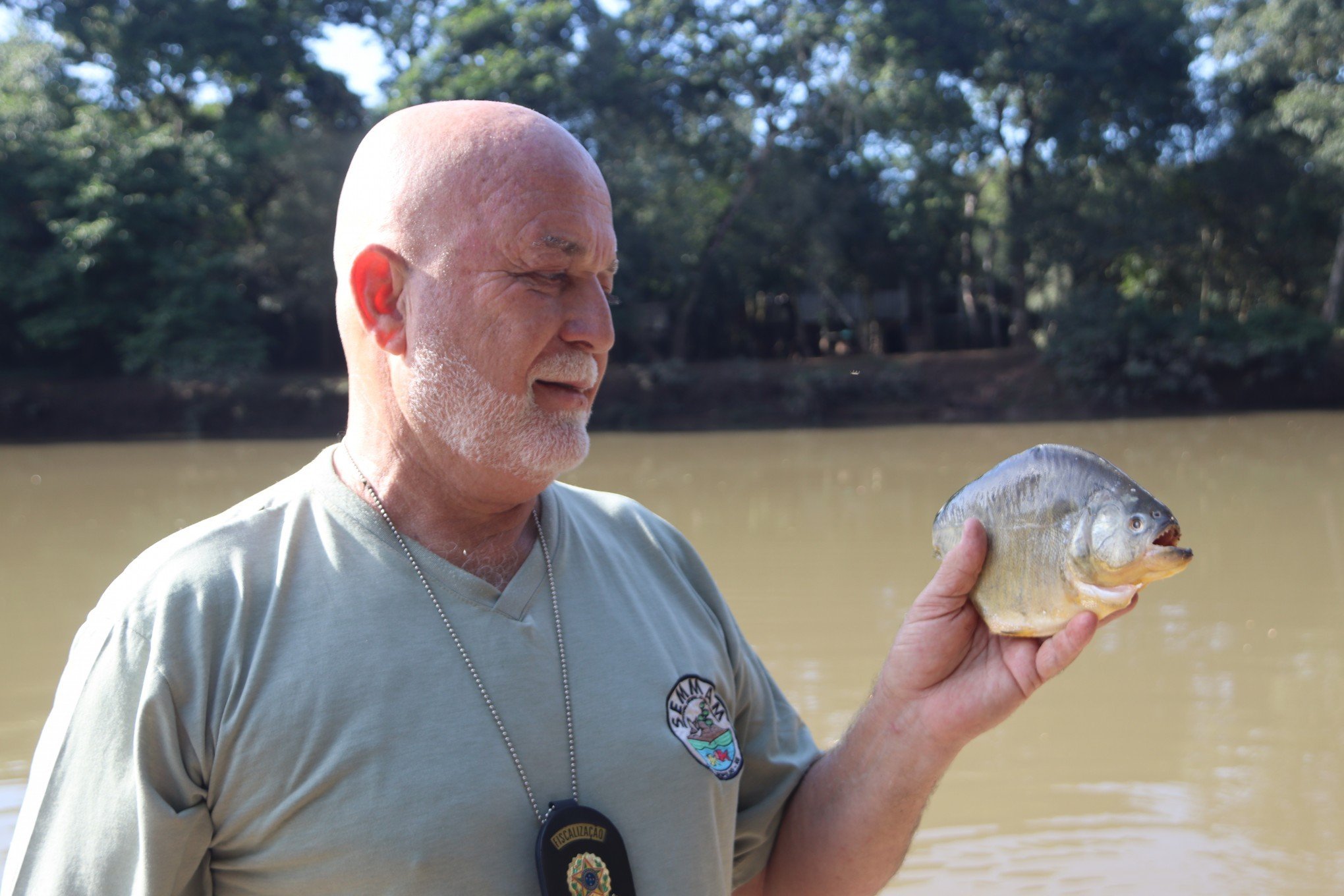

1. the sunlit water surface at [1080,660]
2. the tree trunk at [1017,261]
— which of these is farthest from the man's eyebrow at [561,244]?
the tree trunk at [1017,261]

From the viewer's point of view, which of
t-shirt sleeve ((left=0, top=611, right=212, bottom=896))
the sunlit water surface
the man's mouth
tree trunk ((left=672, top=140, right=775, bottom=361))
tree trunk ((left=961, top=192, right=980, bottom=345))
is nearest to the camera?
t-shirt sleeve ((left=0, top=611, right=212, bottom=896))

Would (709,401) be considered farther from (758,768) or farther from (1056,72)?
(758,768)

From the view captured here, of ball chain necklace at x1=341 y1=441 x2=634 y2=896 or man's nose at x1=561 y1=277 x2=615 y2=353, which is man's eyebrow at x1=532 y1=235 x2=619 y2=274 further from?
ball chain necklace at x1=341 y1=441 x2=634 y2=896

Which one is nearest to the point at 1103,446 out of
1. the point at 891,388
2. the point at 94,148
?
the point at 891,388

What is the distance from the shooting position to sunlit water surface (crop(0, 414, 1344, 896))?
15.6 feet

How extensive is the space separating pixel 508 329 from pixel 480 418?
13cm

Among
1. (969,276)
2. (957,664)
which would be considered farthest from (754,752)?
(969,276)

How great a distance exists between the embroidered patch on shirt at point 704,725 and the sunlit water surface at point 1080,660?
1.01 feet

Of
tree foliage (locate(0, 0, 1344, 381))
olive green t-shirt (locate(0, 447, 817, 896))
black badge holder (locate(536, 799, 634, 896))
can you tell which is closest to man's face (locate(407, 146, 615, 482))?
olive green t-shirt (locate(0, 447, 817, 896))

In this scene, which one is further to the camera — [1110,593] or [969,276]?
[969,276]

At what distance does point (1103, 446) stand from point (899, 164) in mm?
12359

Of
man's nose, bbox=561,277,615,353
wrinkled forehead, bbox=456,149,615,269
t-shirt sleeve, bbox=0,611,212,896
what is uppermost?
wrinkled forehead, bbox=456,149,615,269

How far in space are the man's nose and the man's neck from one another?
9.0 inches

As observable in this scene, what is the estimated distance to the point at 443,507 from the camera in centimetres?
171
